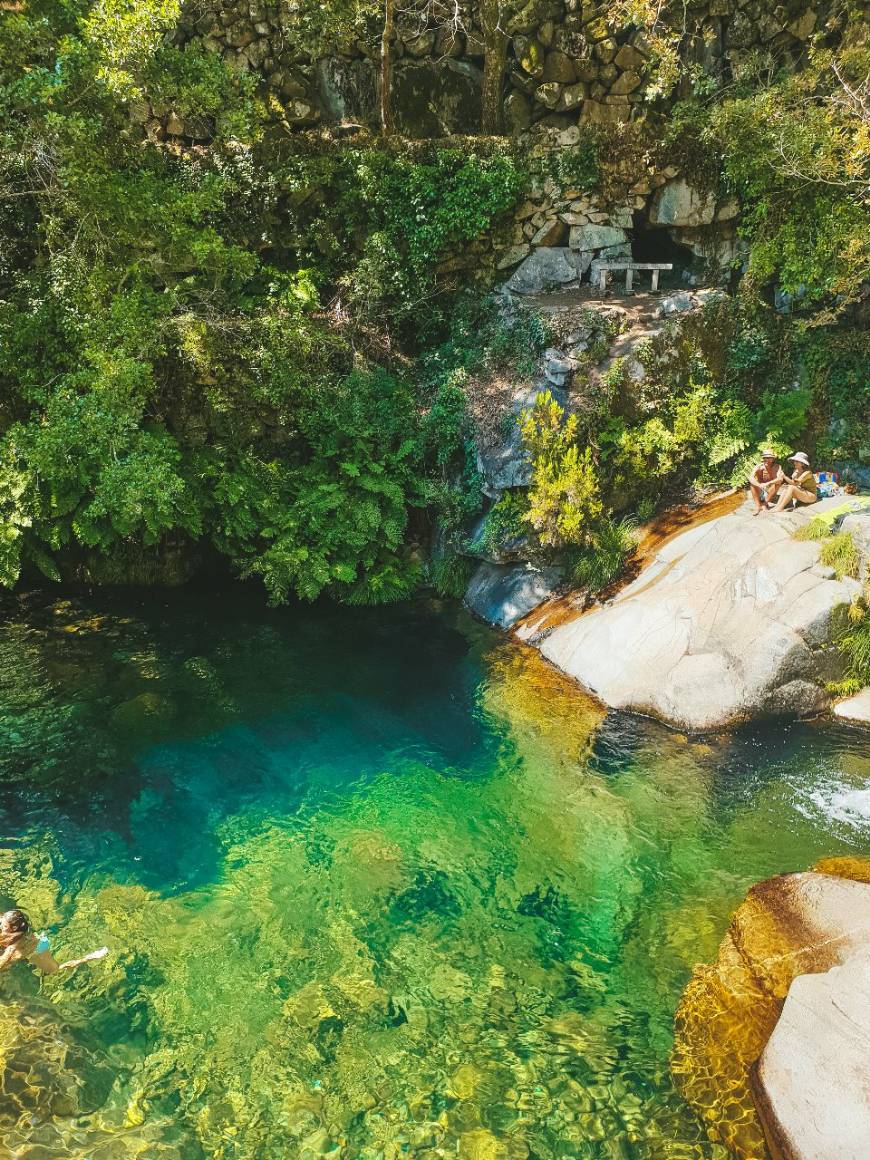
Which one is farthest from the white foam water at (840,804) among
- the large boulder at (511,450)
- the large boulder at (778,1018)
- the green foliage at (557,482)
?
the large boulder at (511,450)

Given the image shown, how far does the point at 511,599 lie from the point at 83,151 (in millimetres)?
9123

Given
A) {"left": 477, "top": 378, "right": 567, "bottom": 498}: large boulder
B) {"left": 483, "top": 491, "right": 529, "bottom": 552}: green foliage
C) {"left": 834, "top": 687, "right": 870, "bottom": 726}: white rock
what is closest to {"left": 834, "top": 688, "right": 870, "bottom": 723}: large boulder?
{"left": 834, "top": 687, "right": 870, "bottom": 726}: white rock

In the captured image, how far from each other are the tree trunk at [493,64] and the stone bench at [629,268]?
338 cm

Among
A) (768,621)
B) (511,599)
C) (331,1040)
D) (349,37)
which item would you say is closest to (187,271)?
(349,37)

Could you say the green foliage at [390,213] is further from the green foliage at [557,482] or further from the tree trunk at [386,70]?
the green foliage at [557,482]

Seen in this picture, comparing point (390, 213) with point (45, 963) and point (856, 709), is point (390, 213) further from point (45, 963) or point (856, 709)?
point (45, 963)

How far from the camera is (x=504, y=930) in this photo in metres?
6.15

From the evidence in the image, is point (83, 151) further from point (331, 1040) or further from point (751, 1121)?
point (751, 1121)

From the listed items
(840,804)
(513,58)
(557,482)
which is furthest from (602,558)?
(513,58)

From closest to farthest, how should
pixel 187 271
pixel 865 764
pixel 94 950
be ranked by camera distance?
pixel 94 950 → pixel 865 764 → pixel 187 271

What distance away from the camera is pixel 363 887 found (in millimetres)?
6574

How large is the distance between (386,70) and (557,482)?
8.79m

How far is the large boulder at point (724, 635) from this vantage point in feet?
28.0

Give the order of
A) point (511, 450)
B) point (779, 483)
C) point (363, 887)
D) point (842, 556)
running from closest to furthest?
point (363, 887)
point (842, 556)
point (779, 483)
point (511, 450)
